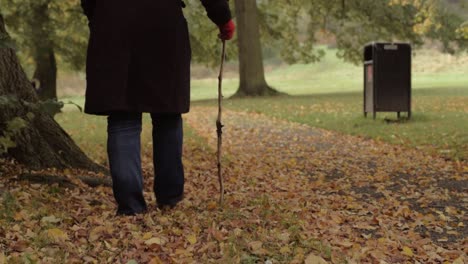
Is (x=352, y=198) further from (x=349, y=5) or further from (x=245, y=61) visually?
(x=349, y=5)

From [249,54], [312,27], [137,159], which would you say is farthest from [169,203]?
[312,27]

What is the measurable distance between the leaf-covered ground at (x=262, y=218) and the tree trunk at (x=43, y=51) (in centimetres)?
1627

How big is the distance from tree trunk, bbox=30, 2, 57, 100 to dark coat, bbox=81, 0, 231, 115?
1876 centimetres

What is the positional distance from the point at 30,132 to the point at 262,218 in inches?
88.6

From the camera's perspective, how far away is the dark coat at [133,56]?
3973 mm

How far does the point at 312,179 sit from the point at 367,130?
5478 millimetres

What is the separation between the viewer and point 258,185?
21.3 feet

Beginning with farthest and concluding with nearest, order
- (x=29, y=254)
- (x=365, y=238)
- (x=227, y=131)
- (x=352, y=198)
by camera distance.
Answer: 1. (x=227, y=131)
2. (x=352, y=198)
3. (x=365, y=238)
4. (x=29, y=254)

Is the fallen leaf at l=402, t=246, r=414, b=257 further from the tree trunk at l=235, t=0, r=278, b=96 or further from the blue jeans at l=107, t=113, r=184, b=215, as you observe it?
the tree trunk at l=235, t=0, r=278, b=96

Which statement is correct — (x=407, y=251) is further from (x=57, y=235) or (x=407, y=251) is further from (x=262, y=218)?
(x=57, y=235)

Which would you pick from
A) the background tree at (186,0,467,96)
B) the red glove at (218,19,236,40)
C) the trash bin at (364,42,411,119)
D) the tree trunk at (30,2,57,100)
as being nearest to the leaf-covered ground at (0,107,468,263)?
the red glove at (218,19,236,40)

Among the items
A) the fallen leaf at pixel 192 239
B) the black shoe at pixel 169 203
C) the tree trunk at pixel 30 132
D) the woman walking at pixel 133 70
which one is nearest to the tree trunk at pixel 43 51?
the tree trunk at pixel 30 132

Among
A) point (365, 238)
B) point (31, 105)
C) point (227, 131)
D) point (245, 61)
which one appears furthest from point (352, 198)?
point (245, 61)

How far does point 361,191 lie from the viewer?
20.2 feet
